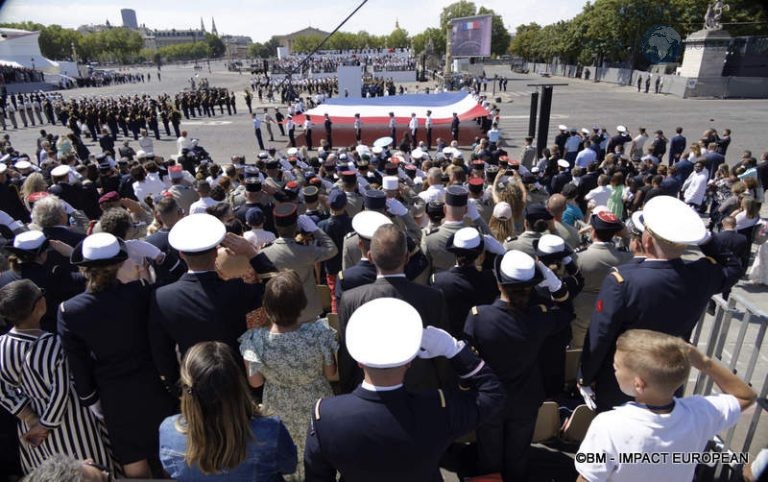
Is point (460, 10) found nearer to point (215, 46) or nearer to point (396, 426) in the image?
point (215, 46)

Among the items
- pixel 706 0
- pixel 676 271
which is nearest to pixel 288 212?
pixel 676 271

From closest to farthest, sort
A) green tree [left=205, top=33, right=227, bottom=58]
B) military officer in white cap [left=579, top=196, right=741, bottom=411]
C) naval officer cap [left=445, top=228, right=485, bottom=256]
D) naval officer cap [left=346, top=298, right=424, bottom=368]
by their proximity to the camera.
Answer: naval officer cap [left=346, top=298, right=424, bottom=368], military officer in white cap [left=579, top=196, right=741, bottom=411], naval officer cap [left=445, top=228, right=485, bottom=256], green tree [left=205, top=33, right=227, bottom=58]

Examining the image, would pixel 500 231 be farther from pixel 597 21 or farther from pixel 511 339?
pixel 597 21

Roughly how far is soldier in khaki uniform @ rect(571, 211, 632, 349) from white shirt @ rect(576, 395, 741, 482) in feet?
7.04

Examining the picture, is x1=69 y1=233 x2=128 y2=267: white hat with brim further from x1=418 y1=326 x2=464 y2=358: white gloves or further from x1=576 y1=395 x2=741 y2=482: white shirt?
x1=576 y1=395 x2=741 y2=482: white shirt

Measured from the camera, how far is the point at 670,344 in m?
1.94

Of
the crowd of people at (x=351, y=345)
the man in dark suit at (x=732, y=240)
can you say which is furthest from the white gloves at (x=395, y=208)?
the man in dark suit at (x=732, y=240)

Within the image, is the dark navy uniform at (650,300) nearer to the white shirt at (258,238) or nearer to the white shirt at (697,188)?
the white shirt at (258,238)

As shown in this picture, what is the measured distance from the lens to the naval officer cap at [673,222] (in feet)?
9.48

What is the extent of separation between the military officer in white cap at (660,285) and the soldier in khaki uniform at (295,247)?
2.37m

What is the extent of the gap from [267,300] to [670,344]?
205 cm

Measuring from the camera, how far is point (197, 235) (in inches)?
121

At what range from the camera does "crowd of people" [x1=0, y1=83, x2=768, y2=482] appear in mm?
1944

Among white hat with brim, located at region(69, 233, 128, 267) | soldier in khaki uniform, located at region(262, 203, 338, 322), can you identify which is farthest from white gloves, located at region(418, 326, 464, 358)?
soldier in khaki uniform, located at region(262, 203, 338, 322)
